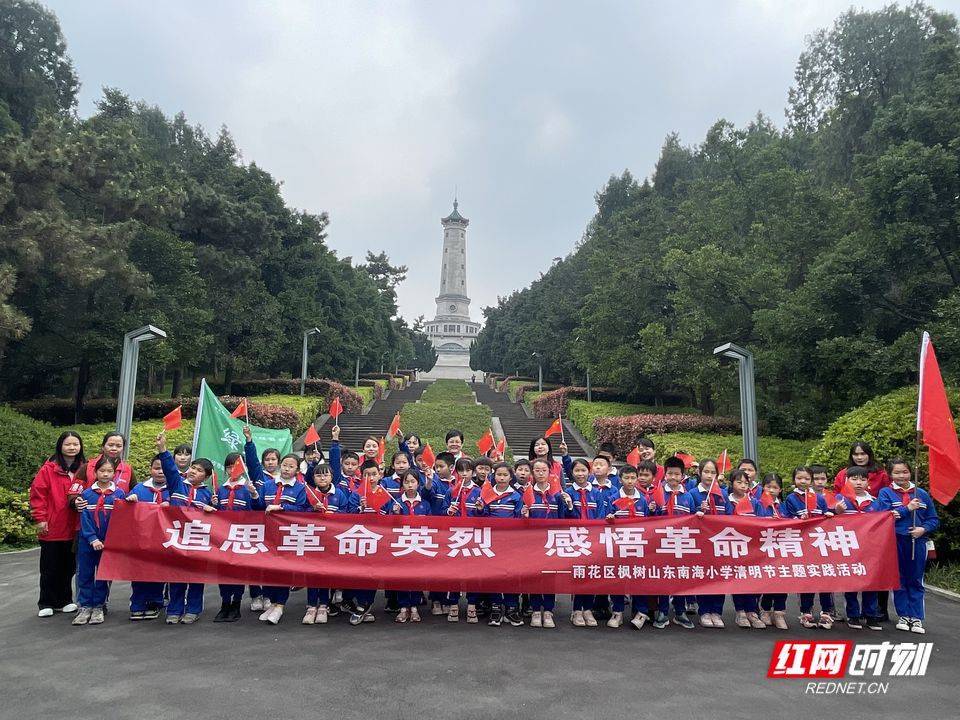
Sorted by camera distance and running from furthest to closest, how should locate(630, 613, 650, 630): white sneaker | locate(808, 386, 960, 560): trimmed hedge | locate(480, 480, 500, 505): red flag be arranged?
locate(808, 386, 960, 560): trimmed hedge
locate(480, 480, 500, 505): red flag
locate(630, 613, 650, 630): white sneaker

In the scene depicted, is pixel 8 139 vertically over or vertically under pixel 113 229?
over

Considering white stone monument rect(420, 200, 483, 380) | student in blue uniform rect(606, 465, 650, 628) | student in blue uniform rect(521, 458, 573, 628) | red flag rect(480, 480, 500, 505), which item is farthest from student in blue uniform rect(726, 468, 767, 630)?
white stone monument rect(420, 200, 483, 380)

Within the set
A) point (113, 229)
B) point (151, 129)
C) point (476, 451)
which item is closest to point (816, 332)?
point (476, 451)

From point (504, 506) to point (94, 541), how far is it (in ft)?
12.8

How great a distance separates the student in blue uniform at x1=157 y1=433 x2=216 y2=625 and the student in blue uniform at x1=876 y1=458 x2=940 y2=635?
6.70 metres

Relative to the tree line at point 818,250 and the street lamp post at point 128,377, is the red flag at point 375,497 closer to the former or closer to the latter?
the street lamp post at point 128,377

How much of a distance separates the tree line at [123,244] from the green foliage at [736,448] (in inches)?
584

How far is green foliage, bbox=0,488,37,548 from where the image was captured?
971 cm

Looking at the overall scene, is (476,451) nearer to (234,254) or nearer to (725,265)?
(725,265)

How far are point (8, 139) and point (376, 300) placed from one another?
115 ft

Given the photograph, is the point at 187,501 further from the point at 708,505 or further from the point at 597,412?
the point at 597,412

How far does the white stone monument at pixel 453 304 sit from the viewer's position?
90000 millimetres

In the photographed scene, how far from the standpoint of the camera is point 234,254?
25844mm

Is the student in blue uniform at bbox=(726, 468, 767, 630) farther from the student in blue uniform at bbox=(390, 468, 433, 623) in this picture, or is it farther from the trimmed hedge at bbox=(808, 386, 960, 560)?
the student in blue uniform at bbox=(390, 468, 433, 623)
